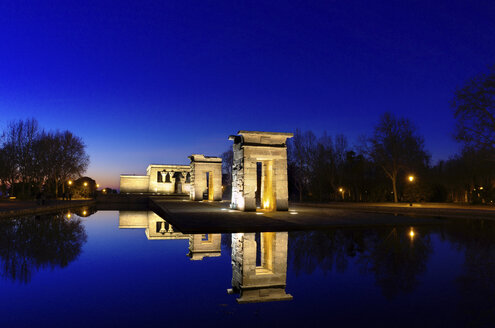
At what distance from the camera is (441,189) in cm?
3359

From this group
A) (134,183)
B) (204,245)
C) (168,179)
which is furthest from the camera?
(134,183)

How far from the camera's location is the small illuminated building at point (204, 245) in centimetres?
753

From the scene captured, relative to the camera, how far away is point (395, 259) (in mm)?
6926

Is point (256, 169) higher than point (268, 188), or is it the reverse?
point (256, 169)

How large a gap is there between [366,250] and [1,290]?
7416mm

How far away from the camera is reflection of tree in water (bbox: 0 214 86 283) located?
19.7 ft

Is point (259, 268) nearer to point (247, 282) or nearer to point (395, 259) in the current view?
point (247, 282)

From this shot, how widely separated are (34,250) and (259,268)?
562cm

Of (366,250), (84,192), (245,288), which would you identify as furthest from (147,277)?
(84,192)

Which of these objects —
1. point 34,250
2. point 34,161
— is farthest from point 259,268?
point 34,161

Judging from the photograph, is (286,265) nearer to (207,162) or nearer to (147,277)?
(147,277)

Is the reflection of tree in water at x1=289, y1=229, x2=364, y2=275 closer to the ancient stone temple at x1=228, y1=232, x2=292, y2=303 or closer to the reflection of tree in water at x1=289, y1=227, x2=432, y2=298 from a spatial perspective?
the reflection of tree in water at x1=289, y1=227, x2=432, y2=298

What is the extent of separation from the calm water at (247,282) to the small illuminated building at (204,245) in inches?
2.5

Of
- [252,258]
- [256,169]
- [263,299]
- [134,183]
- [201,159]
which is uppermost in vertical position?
[201,159]
